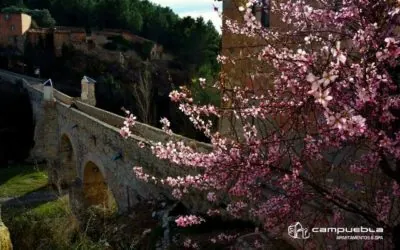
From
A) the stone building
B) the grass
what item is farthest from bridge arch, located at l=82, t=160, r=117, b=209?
the stone building

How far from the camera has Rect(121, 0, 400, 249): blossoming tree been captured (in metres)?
2.32

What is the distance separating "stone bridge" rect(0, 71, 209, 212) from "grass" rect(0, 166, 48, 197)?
2.48 ft

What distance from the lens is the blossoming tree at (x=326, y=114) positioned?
232 centimetres

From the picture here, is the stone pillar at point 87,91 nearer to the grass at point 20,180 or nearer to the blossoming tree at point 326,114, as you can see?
the grass at point 20,180

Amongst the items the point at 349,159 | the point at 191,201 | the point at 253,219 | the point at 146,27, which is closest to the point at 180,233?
the point at 191,201

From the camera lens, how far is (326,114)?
2031 millimetres

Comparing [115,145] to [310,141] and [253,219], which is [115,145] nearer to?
[253,219]

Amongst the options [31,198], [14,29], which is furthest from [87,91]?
[14,29]

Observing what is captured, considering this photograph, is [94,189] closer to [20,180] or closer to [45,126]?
[20,180]

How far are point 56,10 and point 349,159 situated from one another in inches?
1930

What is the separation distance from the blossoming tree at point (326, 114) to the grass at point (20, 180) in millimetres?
17870

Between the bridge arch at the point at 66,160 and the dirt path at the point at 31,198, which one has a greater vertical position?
the bridge arch at the point at 66,160

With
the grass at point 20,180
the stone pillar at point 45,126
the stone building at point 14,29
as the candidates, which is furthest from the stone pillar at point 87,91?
the stone building at point 14,29

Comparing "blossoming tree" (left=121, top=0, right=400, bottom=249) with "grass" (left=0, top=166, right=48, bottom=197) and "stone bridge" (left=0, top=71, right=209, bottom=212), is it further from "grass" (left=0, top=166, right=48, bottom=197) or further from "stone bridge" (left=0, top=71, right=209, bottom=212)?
"grass" (left=0, top=166, right=48, bottom=197)
